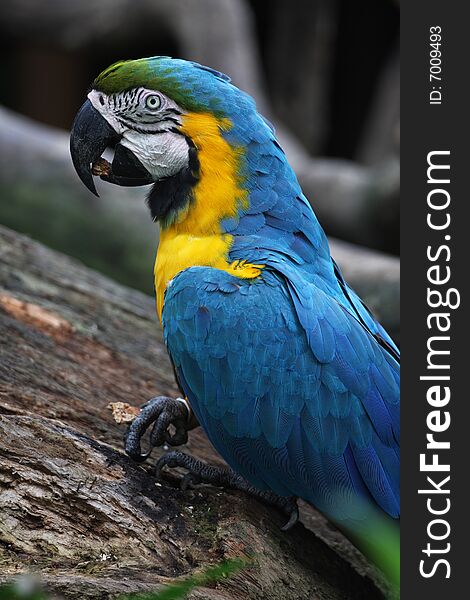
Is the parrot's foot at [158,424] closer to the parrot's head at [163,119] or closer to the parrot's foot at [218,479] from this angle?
the parrot's foot at [218,479]

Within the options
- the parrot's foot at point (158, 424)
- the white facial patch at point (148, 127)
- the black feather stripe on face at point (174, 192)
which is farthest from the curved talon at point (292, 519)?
the white facial patch at point (148, 127)

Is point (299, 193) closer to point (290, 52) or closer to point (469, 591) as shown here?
point (469, 591)

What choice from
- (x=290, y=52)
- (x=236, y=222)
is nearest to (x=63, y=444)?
(x=236, y=222)

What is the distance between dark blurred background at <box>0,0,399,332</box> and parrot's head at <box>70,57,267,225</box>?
233 centimetres

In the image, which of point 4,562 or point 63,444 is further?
point 63,444

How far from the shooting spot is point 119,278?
4492 millimetres

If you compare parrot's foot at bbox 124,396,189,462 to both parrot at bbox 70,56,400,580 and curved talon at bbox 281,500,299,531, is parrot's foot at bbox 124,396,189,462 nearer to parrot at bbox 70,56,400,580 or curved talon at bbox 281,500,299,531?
parrot at bbox 70,56,400,580

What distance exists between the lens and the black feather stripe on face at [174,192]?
2090mm

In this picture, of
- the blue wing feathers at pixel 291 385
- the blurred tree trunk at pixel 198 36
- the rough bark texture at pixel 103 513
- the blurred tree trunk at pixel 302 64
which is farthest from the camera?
the blurred tree trunk at pixel 302 64

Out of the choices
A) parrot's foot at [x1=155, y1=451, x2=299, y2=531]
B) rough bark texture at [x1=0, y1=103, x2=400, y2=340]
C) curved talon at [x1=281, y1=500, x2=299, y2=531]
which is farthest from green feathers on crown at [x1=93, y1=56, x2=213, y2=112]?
rough bark texture at [x1=0, y1=103, x2=400, y2=340]

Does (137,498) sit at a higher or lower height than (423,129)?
lower

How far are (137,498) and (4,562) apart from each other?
1.06 ft

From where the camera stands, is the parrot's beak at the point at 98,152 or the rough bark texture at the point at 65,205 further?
the rough bark texture at the point at 65,205

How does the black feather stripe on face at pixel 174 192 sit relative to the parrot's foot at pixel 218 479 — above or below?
above
